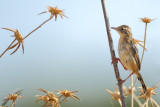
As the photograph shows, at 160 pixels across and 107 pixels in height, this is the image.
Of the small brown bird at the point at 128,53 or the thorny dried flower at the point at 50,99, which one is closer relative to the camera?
the thorny dried flower at the point at 50,99

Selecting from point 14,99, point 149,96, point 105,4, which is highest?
point 105,4

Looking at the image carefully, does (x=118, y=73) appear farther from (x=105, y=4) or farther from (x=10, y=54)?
(x=10, y=54)

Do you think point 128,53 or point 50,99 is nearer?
point 50,99

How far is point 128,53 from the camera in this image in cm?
112

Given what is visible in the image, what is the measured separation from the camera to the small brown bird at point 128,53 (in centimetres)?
108

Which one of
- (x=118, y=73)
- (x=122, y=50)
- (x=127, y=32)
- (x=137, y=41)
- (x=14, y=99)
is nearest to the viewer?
(x=118, y=73)

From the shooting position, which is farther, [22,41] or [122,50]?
[122,50]

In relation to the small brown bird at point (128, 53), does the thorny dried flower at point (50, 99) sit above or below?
below

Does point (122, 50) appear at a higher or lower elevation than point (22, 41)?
lower

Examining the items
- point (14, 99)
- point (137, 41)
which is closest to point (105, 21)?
point (137, 41)

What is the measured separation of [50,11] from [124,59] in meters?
0.53

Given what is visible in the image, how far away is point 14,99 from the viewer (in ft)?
2.89

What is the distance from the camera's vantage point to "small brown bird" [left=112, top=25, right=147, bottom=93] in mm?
1082

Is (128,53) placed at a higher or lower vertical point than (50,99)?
higher
